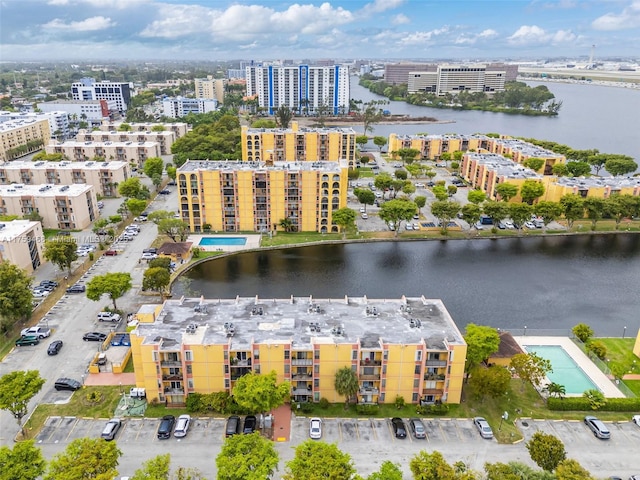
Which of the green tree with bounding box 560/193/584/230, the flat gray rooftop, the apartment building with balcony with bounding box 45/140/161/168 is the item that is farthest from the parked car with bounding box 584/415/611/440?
the apartment building with balcony with bounding box 45/140/161/168

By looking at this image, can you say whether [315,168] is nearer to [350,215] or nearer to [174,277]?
[350,215]

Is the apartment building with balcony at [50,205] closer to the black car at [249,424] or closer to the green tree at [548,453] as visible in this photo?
the black car at [249,424]

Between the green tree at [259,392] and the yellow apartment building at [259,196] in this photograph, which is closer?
the green tree at [259,392]

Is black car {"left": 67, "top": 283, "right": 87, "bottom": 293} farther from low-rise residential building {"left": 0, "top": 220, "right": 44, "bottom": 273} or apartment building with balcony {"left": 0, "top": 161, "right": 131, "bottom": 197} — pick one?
apartment building with balcony {"left": 0, "top": 161, "right": 131, "bottom": 197}

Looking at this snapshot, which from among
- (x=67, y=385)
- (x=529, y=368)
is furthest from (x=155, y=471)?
(x=529, y=368)

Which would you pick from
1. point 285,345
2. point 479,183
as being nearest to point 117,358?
point 285,345

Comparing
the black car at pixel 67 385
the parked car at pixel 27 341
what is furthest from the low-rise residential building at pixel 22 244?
the black car at pixel 67 385

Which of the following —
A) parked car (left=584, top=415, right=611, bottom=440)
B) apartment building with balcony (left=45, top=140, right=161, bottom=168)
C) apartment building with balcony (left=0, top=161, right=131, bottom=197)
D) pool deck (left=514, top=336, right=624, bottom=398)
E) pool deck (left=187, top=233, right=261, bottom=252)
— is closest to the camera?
parked car (left=584, top=415, right=611, bottom=440)
